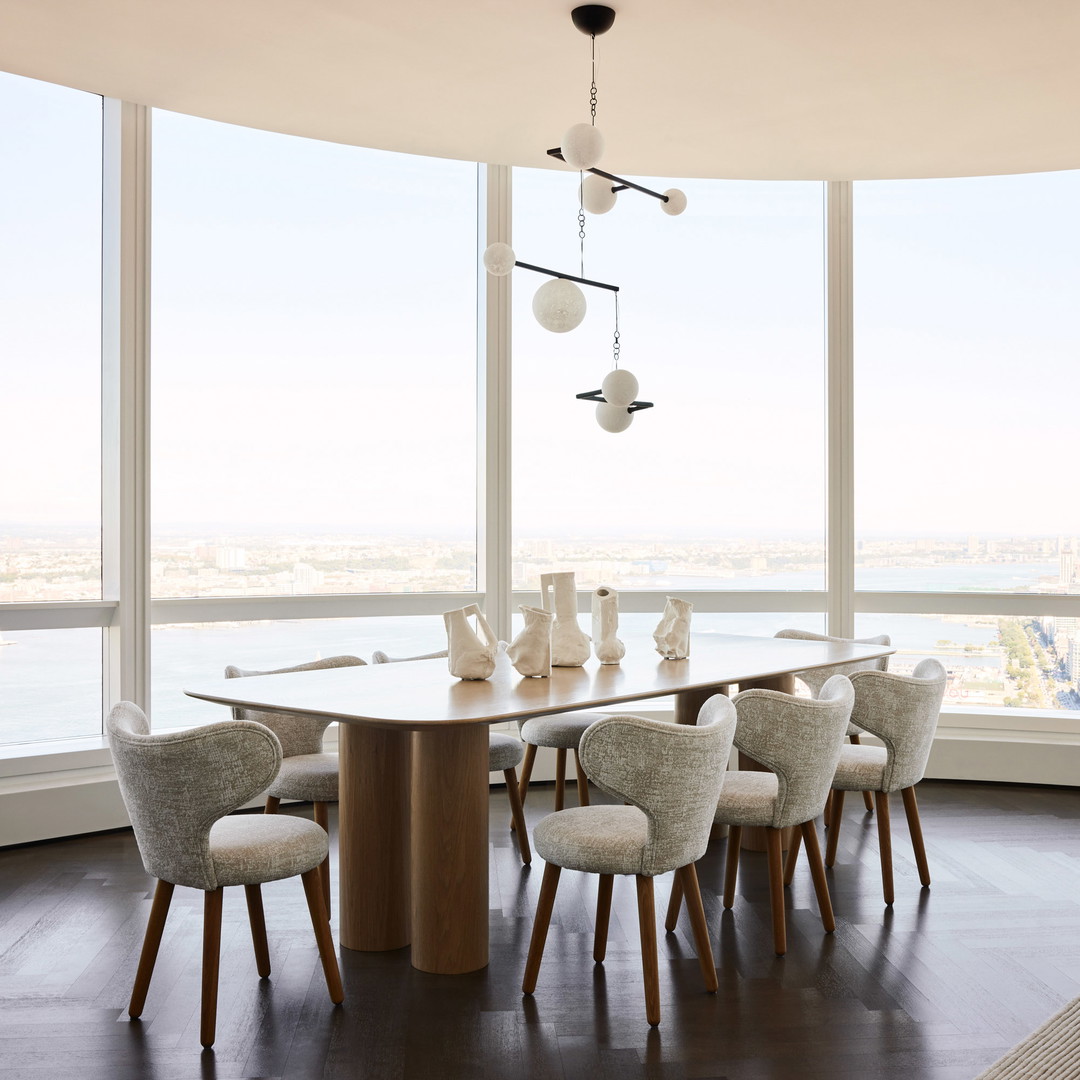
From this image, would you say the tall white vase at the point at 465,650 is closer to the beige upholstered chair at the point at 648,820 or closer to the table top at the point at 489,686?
the table top at the point at 489,686

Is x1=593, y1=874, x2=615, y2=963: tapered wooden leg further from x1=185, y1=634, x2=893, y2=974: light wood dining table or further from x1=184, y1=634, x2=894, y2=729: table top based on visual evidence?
x1=184, y1=634, x2=894, y2=729: table top

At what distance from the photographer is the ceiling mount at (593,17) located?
3.53 meters

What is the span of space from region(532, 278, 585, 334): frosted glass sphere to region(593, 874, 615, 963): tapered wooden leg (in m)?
1.81

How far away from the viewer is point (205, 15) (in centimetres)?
363

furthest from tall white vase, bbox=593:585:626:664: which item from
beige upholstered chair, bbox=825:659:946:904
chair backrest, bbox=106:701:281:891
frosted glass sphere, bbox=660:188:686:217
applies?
chair backrest, bbox=106:701:281:891

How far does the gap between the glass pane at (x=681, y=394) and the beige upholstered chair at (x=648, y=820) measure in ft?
9.38

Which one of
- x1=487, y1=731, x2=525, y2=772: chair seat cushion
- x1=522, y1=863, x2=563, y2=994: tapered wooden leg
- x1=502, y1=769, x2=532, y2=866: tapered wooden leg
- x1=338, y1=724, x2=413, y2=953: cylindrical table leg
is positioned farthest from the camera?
x1=502, y1=769, x2=532, y2=866: tapered wooden leg

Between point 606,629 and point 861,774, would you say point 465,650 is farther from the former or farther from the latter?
point 861,774

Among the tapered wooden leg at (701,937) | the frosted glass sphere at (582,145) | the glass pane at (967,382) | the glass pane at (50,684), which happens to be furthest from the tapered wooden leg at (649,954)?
the glass pane at (967,382)

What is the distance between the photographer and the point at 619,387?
3.81 metres

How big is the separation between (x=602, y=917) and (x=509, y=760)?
40.8 inches

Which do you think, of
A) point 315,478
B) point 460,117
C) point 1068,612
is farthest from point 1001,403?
point 315,478

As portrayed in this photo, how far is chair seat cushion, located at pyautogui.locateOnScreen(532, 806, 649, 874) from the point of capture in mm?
2750

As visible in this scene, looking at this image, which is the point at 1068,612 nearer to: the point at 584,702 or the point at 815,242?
the point at 815,242
